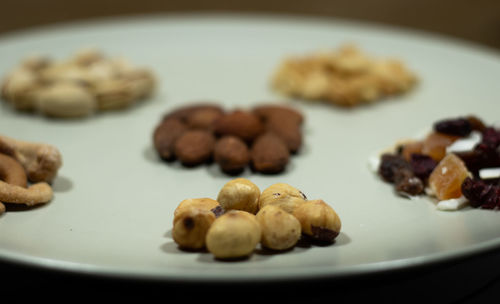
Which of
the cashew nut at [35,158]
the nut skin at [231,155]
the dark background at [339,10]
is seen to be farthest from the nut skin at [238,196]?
the dark background at [339,10]

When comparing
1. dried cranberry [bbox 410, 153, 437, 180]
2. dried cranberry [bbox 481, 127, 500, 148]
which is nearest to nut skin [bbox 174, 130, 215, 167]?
dried cranberry [bbox 410, 153, 437, 180]

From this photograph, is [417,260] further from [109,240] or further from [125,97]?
[125,97]

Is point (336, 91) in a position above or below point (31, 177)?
above

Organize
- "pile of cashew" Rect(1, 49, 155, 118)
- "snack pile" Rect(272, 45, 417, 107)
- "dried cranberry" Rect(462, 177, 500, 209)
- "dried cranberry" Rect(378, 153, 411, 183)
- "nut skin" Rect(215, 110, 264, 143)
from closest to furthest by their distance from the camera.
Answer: "dried cranberry" Rect(462, 177, 500, 209), "dried cranberry" Rect(378, 153, 411, 183), "nut skin" Rect(215, 110, 264, 143), "pile of cashew" Rect(1, 49, 155, 118), "snack pile" Rect(272, 45, 417, 107)

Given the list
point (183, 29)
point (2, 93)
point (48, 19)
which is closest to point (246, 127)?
point (2, 93)

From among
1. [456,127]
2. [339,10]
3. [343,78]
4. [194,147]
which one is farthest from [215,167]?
[339,10]

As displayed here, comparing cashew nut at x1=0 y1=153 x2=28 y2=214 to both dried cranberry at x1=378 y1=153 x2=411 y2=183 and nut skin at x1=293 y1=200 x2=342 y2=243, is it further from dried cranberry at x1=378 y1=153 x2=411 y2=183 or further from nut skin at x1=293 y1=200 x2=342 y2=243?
dried cranberry at x1=378 y1=153 x2=411 y2=183
